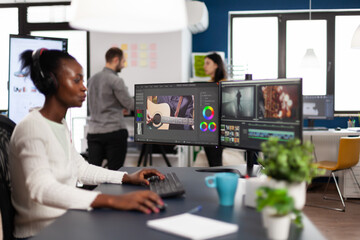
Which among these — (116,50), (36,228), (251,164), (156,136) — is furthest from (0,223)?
(116,50)

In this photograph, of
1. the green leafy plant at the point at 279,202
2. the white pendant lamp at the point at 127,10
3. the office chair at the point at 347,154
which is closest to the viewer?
the green leafy plant at the point at 279,202

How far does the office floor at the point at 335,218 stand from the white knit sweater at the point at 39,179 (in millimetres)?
2457

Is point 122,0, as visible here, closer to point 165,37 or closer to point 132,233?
point 132,233

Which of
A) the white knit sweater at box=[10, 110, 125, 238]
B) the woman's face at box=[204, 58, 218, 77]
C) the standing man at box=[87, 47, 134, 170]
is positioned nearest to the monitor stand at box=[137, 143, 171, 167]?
the standing man at box=[87, 47, 134, 170]

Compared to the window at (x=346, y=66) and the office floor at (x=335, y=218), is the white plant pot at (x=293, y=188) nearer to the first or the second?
the office floor at (x=335, y=218)

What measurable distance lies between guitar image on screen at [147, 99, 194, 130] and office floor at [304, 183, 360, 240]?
1.81 m

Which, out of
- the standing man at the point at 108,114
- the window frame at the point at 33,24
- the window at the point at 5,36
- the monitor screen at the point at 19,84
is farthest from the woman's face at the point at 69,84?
the window at the point at 5,36

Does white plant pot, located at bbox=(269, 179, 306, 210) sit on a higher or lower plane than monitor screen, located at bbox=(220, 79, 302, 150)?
lower

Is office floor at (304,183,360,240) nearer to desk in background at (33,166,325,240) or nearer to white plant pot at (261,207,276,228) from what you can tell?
desk in background at (33,166,325,240)

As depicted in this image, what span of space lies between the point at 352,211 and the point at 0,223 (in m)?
3.61

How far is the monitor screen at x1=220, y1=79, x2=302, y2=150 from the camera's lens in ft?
5.36

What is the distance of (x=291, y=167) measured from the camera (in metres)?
1.04

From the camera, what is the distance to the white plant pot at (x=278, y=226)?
1.00m

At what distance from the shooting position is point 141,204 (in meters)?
1.29
